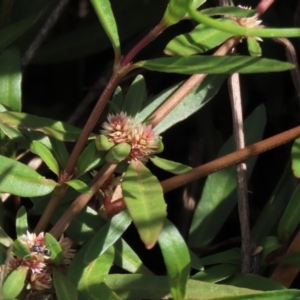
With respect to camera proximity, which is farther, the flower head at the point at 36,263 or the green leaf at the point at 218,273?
the green leaf at the point at 218,273

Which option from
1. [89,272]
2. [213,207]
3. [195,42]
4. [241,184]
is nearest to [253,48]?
[195,42]

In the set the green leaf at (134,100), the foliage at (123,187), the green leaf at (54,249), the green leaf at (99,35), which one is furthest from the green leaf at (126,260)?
the green leaf at (99,35)

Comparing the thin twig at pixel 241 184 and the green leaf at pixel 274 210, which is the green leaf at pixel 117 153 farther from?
the green leaf at pixel 274 210

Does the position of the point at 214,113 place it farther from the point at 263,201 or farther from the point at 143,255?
the point at 143,255

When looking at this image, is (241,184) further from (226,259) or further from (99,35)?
(99,35)

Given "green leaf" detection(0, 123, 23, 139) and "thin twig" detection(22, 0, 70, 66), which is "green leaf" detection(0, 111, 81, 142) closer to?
"green leaf" detection(0, 123, 23, 139)

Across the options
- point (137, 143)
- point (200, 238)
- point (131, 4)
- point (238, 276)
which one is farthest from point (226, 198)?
point (131, 4)
